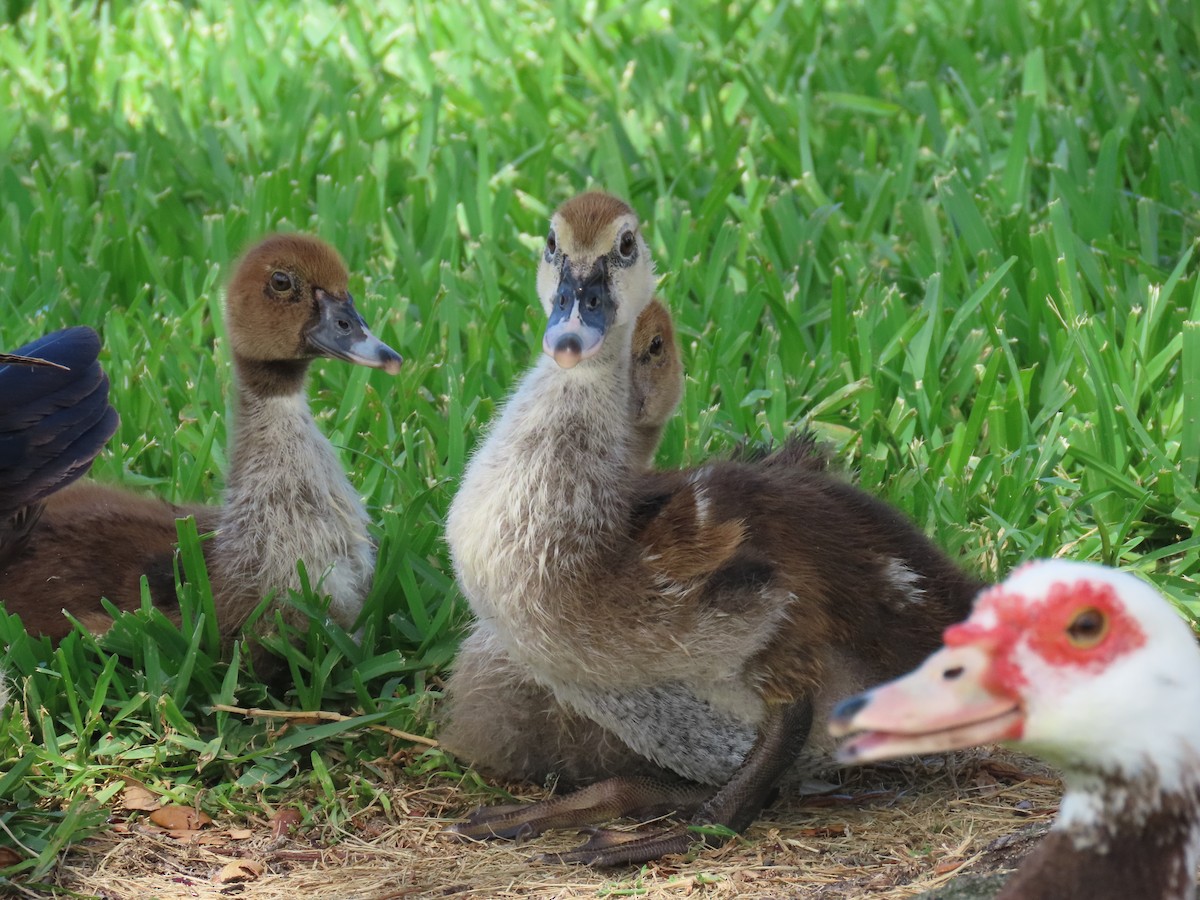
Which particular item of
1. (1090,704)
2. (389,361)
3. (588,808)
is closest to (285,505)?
(389,361)

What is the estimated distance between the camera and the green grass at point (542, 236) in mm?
3891

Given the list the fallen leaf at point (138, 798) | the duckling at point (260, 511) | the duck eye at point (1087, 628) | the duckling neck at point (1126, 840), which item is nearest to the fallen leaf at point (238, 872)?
the fallen leaf at point (138, 798)

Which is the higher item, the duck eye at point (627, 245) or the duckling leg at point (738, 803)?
the duck eye at point (627, 245)

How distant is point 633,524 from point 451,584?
817 mm

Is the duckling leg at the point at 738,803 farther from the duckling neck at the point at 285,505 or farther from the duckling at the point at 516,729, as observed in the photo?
the duckling neck at the point at 285,505

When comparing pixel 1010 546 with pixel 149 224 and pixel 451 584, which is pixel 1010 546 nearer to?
pixel 451 584

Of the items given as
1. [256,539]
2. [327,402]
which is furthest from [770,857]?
[327,402]

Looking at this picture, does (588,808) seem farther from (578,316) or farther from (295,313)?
(295,313)

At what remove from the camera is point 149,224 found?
600cm

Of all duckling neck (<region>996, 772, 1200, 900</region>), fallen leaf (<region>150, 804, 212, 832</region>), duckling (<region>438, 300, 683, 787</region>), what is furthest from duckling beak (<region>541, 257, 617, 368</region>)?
duckling neck (<region>996, 772, 1200, 900</region>)

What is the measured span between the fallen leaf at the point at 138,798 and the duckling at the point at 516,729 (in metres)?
0.66

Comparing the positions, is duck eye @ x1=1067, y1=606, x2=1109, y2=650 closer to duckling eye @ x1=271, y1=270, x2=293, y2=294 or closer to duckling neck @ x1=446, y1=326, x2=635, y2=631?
duckling neck @ x1=446, y1=326, x2=635, y2=631

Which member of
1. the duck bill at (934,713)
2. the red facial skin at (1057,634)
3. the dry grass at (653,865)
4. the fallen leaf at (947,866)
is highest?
the red facial skin at (1057,634)

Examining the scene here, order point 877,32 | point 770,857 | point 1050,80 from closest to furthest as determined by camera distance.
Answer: point 770,857 < point 1050,80 < point 877,32
